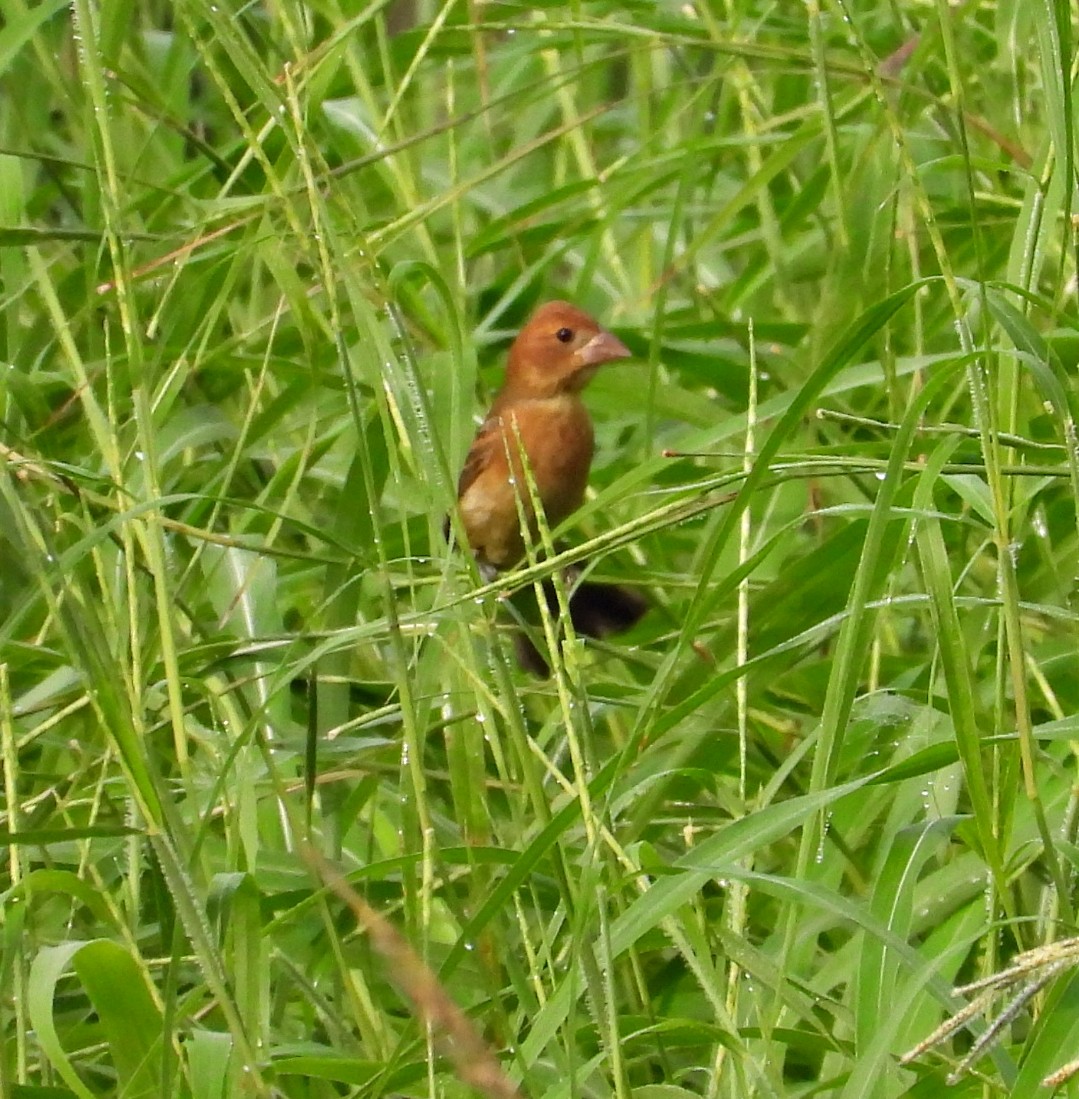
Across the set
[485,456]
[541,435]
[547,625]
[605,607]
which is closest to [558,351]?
[541,435]

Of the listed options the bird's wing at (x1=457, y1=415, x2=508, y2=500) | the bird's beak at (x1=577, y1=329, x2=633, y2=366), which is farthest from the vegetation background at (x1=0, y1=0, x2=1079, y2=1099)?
the bird's wing at (x1=457, y1=415, x2=508, y2=500)

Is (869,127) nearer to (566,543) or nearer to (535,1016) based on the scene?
(566,543)

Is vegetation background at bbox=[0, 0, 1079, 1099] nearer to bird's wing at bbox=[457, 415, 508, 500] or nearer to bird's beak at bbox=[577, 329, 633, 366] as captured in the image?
bird's beak at bbox=[577, 329, 633, 366]

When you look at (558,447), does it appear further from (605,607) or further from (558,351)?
(605,607)

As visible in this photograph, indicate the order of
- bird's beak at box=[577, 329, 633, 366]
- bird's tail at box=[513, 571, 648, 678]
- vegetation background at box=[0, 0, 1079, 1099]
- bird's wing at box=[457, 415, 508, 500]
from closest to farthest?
vegetation background at box=[0, 0, 1079, 1099] → bird's tail at box=[513, 571, 648, 678] → bird's beak at box=[577, 329, 633, 366] → bird's wing at box=[457, 415, 508, 500]

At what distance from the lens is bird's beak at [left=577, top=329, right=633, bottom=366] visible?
3.02m

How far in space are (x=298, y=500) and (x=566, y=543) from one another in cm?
97

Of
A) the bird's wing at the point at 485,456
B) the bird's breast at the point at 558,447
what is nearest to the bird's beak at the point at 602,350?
the bird's breast at the point at 558,447

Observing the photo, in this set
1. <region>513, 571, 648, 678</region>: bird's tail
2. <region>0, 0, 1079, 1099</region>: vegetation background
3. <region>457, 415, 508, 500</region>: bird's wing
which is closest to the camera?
<region>0, 0, 1079, 1099</region>: vegetation background

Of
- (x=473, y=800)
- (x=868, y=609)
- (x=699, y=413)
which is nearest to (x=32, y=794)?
(x=473, y=800)

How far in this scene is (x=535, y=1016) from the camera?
4.46ft

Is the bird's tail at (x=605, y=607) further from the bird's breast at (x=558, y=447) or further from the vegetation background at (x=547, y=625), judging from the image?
the bird's breast at (x=558, y=447)

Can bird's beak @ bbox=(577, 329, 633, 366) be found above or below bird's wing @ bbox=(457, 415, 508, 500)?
above

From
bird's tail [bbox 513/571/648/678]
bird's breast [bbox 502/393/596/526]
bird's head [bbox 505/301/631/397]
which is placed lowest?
bird's tail [bbox 513/571/648/678]
